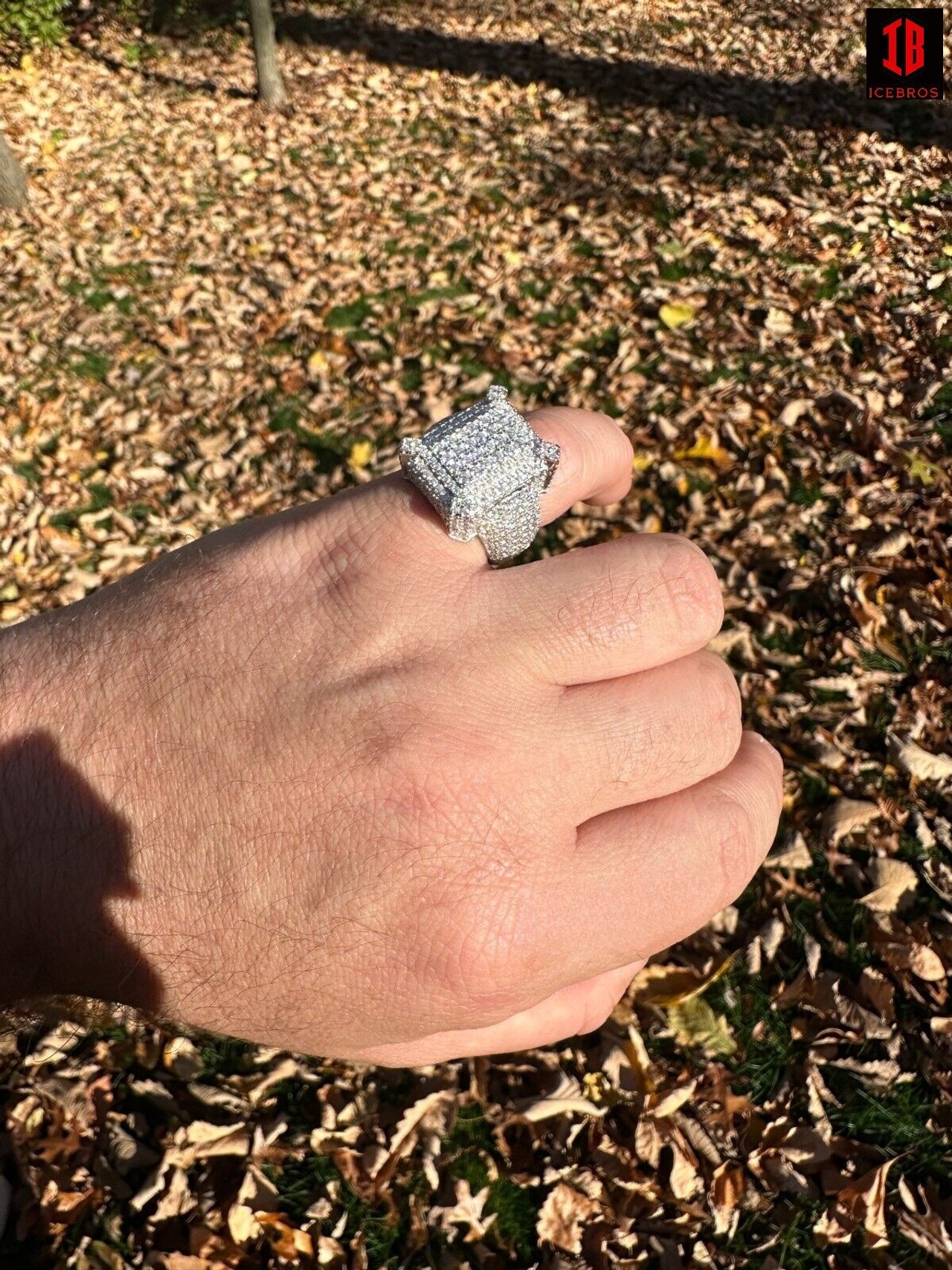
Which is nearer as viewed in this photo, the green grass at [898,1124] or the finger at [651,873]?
the finger at [651,873]

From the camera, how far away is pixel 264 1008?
1822mm

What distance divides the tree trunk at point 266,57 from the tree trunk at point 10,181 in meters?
2.56

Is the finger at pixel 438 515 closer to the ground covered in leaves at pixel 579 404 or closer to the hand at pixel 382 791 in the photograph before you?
the hand at pixel 382 791

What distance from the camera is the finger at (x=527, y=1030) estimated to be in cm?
203

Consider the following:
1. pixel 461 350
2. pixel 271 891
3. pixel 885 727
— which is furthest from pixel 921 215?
pixel 271 891

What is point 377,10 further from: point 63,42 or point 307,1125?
point 307,1125

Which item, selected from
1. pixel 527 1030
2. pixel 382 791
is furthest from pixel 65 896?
pixel 527 1030

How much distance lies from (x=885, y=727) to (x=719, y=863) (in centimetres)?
237

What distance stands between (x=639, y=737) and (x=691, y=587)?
1.24 feet

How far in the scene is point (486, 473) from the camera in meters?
1.93

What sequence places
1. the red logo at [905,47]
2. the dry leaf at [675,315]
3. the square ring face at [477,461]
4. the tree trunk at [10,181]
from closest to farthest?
the square ring face at [477,461] < the dry leaf at [675,315] < the tree trunk at [10,181] < the red logo at [905,47]

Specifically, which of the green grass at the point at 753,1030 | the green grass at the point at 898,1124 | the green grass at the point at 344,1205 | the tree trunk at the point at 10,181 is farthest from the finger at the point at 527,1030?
the tree trunk at the point at 10,181

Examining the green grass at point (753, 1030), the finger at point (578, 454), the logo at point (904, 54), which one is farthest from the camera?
the logo at point (904, 54)

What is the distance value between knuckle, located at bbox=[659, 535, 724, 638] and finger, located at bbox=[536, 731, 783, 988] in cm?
37
